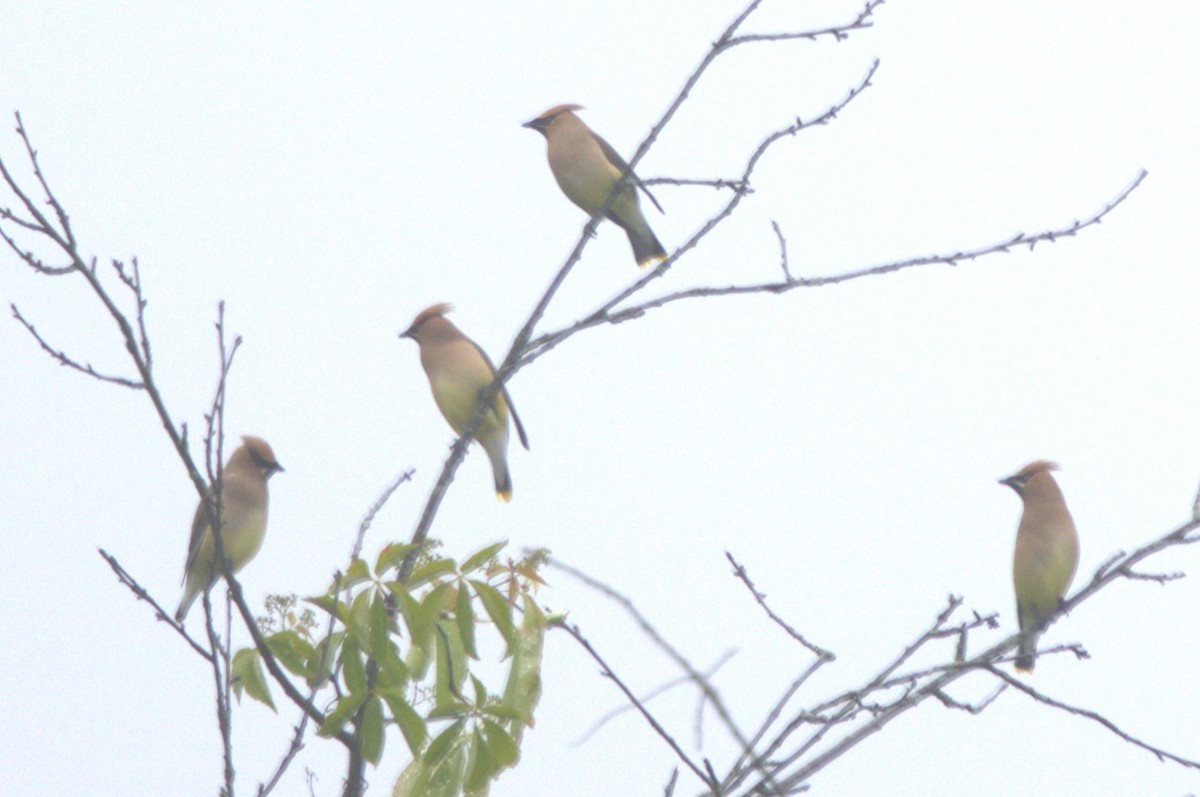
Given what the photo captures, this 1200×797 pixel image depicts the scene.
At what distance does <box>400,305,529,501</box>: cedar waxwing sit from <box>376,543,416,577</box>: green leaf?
2.48 metres

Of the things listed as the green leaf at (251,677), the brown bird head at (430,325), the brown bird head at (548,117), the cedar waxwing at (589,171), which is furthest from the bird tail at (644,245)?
the green leaf at (251,677)

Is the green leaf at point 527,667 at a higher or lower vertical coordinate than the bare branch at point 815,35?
lower

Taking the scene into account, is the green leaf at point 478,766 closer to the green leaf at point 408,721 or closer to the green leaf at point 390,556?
the green leaf at point 408,721

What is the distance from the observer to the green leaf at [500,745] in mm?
2197

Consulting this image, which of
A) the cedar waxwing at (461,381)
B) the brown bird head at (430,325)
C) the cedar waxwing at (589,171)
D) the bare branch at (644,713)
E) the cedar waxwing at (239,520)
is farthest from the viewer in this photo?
the cedar waxwing at (589,171)

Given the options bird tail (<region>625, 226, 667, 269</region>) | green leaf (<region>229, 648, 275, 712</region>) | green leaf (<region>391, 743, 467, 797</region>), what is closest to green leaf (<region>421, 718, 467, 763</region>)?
green leaf (<region>391, 743, 467, 797</region>)

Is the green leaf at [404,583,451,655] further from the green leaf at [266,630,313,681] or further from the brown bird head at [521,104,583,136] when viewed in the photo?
the brown bird head at [521,104,583,136]

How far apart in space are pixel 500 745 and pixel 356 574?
1.11ft

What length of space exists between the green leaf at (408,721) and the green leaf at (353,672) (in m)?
0.03

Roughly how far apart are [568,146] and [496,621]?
4.21 metres

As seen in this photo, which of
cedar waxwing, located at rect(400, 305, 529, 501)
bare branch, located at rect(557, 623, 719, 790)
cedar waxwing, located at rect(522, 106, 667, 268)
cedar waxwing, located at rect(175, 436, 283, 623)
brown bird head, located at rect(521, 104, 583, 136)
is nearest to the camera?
bare branch, located at rect(557, 623, 719, 790)

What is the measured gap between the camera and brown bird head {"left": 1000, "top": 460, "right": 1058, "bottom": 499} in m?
5.52

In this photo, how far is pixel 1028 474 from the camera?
554 cm

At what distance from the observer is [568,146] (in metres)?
6.29
